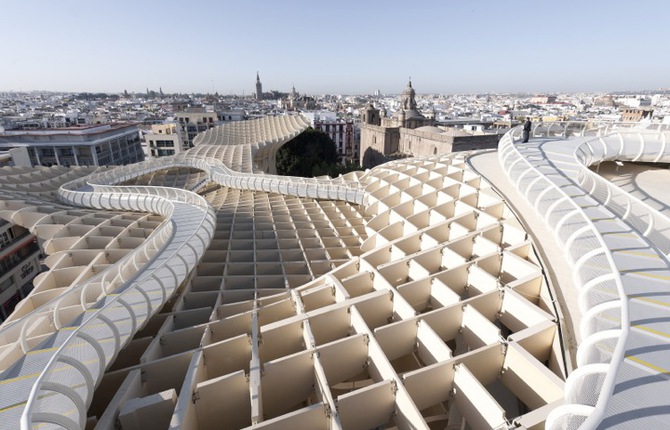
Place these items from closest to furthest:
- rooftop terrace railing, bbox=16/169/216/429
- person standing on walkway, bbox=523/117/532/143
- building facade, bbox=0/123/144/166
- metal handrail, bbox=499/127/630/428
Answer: metal handrail, bbox=499/127/630/428, rooftop terrace railing, bbox=16/169/216/429, person standing on walkway, bbox=523/117/532/143, building facade, bbox=0/123/144/166

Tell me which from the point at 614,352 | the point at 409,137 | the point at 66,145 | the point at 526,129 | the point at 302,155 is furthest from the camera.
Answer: the point at 409,137

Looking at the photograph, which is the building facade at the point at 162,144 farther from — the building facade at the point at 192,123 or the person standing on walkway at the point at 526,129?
the person standing on walkway at the point at 526,129

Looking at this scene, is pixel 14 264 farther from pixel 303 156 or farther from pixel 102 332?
pixel 303 156

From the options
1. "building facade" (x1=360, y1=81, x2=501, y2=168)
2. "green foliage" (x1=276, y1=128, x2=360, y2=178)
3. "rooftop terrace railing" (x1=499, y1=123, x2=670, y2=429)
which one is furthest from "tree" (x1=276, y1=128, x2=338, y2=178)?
"rooftop terrace railing" (x1=499, y1=123, x2=670, y2=429)

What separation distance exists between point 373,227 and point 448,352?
1107 cm

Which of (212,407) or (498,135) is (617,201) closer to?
(212,407)

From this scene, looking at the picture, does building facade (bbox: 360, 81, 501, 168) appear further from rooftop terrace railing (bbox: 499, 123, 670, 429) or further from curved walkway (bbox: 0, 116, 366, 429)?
curved walkway (bbox: 0, 116, 366, 429)

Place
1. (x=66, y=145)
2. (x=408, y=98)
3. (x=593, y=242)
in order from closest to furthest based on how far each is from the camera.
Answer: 1. (x=593, y=242)
2. (x=66, y=145)
3. (x=408, y=98)

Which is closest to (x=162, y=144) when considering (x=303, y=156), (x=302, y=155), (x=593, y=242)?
(x=302, y=155)

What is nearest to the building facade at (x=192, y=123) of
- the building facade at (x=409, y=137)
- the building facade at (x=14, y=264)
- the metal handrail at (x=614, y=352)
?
the building facade at (x=409, y=137)

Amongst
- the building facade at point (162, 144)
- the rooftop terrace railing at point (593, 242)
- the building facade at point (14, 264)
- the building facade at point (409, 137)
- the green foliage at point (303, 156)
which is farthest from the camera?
the building facade at point (162, 144)

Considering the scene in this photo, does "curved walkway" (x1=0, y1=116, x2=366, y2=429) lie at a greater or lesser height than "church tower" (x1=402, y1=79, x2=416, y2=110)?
lesser

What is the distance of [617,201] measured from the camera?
1189 centimetres

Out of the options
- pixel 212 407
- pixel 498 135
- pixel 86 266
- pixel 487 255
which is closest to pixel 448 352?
pixel 487 255
